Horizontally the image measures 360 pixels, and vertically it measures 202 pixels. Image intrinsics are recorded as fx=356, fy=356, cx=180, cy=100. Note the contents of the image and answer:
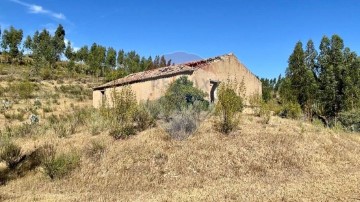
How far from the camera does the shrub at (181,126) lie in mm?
13703

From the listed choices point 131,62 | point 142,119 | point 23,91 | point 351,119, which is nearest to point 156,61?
point 131,62

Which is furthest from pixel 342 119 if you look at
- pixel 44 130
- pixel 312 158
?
pixel 44 130

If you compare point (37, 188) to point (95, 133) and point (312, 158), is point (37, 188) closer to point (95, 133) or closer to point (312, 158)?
point (95, 133)

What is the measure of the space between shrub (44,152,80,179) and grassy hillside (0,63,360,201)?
17cm

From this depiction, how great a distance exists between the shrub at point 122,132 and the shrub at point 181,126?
154 centimetres

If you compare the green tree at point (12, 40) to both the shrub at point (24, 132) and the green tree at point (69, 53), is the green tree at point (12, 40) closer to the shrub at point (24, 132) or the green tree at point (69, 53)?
the green tree at point (69, 53)

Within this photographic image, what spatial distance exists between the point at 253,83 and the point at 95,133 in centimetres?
1478

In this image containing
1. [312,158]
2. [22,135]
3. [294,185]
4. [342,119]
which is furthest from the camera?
[342,119]

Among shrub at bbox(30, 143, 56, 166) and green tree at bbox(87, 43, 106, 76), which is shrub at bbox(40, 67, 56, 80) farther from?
shrub at bbox(30, 143, 56, 166)

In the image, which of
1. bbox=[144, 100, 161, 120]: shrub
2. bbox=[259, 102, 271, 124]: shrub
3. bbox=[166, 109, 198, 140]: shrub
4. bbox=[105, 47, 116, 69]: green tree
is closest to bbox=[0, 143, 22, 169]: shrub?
bbox=[166, 109, 198, 140]: shrub

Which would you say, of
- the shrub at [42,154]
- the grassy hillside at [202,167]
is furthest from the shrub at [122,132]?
the shrub at [42,154]

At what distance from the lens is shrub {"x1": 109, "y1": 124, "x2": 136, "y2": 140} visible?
46.4 feet

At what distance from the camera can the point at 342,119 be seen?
23844mm

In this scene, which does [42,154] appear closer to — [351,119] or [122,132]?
[122,132]
